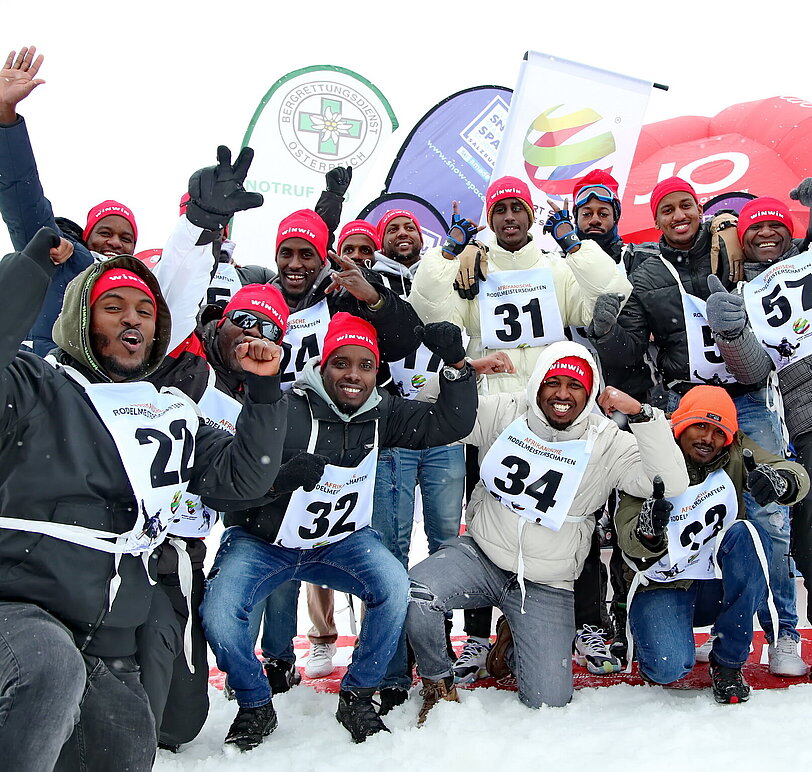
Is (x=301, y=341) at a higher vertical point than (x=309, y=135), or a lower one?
lower

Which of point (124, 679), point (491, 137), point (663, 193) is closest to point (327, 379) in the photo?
point (124, 679)

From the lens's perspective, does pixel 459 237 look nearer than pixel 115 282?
No

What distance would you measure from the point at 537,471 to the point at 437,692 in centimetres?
115

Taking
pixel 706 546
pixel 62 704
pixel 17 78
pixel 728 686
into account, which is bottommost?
pixel 728 686

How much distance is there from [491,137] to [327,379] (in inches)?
260

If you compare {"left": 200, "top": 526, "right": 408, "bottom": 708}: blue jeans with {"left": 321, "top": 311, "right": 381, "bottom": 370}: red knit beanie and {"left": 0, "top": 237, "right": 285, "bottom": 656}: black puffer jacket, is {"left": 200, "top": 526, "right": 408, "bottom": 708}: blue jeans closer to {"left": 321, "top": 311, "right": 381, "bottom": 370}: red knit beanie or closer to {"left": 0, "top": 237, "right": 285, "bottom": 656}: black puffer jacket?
{"left": 0, "top": 237, "right": 285, "bottom": 656}: black puffer jacket

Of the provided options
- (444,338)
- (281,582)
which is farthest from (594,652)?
(444,338)

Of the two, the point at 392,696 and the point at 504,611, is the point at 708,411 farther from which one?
the point at 392,696

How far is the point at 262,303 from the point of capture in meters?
3.15

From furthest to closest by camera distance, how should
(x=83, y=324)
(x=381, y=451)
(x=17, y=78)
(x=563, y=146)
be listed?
(x=563, y=146) < (x=381, y=451) < (x=17, y=78) < (x=83, y=324)

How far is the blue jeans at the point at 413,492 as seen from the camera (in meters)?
4.23

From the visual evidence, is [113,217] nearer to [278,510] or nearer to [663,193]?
[278,510]

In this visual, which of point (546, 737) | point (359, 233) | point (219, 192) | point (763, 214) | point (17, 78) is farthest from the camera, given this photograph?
point (359, 233)

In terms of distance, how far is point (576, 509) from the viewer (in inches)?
157
